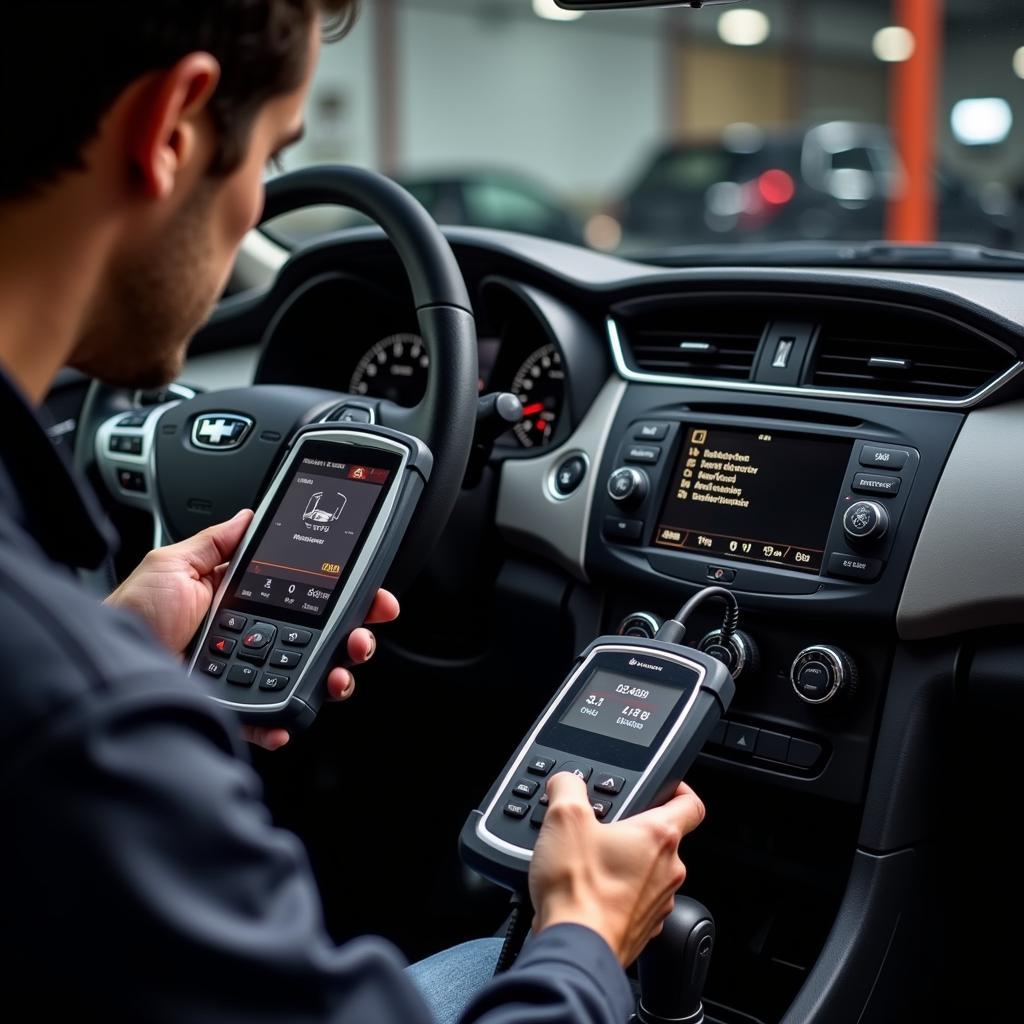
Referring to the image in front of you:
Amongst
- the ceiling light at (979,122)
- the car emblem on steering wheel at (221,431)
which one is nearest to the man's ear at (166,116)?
the car emblem on steering wheel at (221,431)

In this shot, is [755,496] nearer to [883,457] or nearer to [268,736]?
[883,457]

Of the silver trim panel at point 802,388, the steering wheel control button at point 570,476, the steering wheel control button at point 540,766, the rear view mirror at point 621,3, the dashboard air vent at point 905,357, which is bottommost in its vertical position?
the steering wheel control button at point 540,766

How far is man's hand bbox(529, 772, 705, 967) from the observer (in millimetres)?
1025

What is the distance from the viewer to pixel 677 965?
4.92ft

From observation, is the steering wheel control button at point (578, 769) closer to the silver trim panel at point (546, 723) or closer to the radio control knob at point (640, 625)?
the silver trim panel at point (546, 723)

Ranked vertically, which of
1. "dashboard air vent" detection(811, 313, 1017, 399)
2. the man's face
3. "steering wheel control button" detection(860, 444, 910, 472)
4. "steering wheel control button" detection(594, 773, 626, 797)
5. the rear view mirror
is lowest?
"steering wheel control button" detection(594, 773, 626, 797)

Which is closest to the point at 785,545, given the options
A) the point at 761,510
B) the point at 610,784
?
the point at 761,510

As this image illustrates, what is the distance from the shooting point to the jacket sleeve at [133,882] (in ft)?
2.19

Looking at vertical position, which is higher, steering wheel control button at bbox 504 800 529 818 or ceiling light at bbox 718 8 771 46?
ceiling light at bbox 718 8 771 46

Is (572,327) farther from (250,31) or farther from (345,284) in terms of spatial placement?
(250,31)

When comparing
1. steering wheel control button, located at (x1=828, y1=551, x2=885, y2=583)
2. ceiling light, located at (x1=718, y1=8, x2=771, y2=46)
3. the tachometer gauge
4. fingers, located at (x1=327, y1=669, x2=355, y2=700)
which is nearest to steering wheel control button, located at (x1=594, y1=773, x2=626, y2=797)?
fingers, located at (x1=327, y1=669, x2=355, y2=700)

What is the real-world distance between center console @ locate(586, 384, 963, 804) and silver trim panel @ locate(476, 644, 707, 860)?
0.33m

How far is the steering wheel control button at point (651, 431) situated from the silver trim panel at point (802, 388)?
0.24 ft

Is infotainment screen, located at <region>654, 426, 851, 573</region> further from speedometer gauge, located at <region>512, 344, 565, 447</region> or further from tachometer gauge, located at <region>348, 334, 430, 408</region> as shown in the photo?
tachometer gauge, located at <region>348, 334, 430, 408</region>
